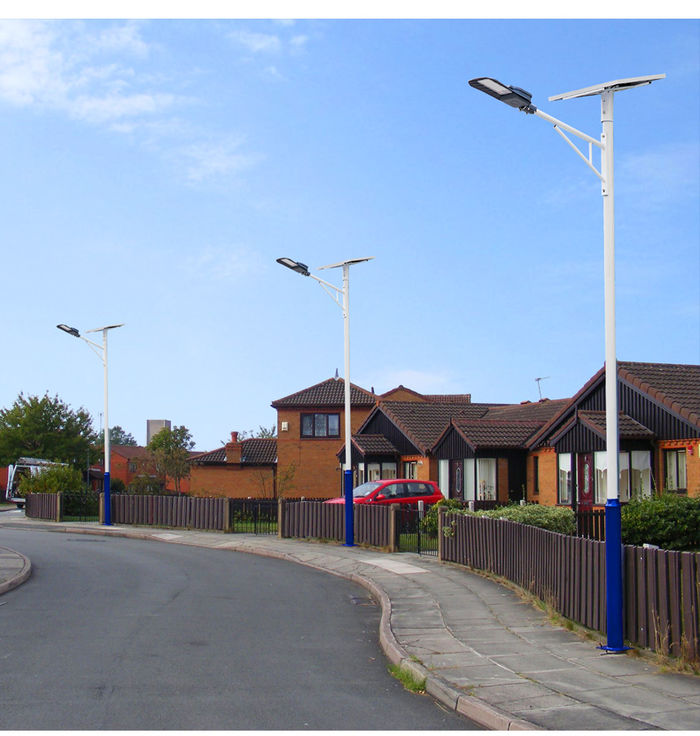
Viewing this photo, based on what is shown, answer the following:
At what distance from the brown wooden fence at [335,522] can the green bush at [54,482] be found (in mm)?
16344

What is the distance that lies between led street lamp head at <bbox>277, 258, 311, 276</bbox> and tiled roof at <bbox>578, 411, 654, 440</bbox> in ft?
32.7

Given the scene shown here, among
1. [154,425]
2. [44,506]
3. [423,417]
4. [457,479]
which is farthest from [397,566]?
[154,425]

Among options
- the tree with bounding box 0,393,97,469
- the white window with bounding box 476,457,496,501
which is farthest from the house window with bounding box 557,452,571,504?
the tree with bounding box 0,393,97,469

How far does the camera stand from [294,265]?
2355cm

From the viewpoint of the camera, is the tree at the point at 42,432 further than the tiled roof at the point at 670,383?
Yes

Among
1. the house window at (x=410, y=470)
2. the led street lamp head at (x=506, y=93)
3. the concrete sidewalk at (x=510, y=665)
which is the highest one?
the led street lamp head at (x=506, y=93)

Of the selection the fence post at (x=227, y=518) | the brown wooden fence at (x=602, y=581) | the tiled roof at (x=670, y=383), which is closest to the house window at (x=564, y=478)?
the tiled roof at (x=670, y=383)

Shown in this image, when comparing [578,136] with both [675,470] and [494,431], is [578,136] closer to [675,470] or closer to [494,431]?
[675,470]

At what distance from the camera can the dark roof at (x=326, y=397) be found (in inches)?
1984

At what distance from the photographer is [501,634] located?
1153cm

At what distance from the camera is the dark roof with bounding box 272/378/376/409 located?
50.4 metres

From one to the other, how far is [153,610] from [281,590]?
3449 millimetres

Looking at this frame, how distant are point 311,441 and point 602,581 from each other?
39.7 m

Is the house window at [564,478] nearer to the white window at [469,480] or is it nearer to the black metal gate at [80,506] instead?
the white window at [469,480]
